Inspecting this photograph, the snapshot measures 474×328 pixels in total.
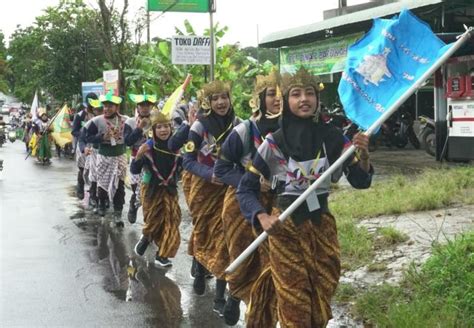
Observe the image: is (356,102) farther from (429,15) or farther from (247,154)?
(429,15)

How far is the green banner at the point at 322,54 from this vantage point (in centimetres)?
1694

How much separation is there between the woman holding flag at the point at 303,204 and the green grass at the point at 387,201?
7.53 feet

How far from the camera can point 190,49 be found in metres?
12.8

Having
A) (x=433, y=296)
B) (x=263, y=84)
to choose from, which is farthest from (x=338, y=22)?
(x=433, y=296)

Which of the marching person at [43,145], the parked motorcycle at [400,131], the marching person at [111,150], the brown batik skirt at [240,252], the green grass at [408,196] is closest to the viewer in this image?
the brown batik skirt at [240,252]

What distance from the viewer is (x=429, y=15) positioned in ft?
48.5

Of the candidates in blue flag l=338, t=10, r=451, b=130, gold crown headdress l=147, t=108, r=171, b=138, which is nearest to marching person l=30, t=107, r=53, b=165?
gold crown headdress l=147, t=108, r=171, b=138

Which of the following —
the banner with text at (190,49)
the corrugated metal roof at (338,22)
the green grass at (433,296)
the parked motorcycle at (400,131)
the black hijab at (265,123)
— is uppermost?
the corrugated metal roof at (338,22)

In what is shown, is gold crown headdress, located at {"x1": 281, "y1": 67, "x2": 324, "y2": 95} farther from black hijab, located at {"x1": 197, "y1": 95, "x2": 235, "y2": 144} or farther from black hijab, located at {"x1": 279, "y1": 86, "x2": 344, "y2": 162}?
black hijab, located at {"x1": 197, "y1": 95, "x2": 235, "y2": 144}

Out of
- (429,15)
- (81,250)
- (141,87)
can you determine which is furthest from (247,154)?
(141,87)

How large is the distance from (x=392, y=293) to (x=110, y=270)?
3.32 m

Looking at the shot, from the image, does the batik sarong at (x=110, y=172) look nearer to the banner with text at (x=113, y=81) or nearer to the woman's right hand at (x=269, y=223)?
the woman's right hand at (x=269, y=223)

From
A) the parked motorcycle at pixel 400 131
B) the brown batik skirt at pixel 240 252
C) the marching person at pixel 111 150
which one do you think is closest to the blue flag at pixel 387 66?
the brown batik skirt at pixel 240 252

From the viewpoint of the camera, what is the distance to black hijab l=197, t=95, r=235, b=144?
619 centimetres
